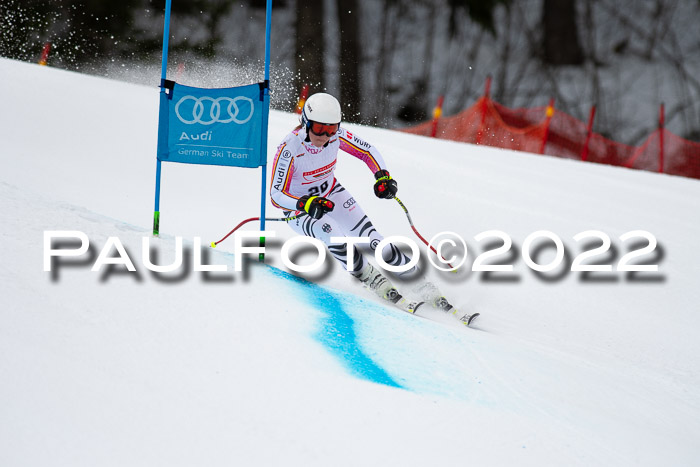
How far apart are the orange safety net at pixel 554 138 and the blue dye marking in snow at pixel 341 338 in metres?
8.10

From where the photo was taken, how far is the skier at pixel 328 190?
14.7 ft

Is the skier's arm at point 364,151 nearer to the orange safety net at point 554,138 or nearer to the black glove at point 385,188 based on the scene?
the black glove at point 385,188

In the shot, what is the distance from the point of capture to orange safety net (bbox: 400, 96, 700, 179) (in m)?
11.0

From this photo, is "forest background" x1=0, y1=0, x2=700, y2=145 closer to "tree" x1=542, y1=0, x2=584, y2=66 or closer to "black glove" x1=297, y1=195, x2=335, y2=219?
"tree" x1=542, y1=0, x2=584, y2=66

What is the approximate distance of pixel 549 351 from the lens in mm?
3965

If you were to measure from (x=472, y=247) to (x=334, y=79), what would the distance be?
16.2 metres

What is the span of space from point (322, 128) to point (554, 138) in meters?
7.93

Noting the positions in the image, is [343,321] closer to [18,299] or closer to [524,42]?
[18,299]


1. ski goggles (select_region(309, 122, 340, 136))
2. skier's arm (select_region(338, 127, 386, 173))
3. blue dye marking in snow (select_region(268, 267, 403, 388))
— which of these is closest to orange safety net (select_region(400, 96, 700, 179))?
skier's arm (select_region(338, 127, 386, 173))

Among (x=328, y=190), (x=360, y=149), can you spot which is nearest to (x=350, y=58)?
(x=360, y=149)

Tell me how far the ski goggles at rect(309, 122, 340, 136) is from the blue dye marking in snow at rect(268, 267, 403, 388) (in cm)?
110

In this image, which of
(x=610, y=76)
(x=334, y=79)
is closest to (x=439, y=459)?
(x=334, y=79)

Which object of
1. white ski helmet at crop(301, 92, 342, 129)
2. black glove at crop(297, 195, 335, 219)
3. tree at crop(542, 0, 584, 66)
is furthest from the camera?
tree at crop(542, 0, 584, 66)

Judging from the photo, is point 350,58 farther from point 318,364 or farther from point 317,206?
point 318,364
